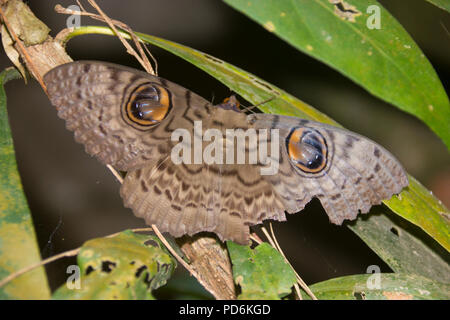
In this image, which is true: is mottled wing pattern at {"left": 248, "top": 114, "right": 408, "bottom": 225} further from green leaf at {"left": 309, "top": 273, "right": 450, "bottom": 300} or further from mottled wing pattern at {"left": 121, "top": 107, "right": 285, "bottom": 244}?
green leaf at {"left": 309, "top": 273, "right": 450, "bottom": 300}

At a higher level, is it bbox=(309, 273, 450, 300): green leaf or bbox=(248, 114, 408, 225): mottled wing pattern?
bbox=(248, 114, 408, 225): mottled wing pattern

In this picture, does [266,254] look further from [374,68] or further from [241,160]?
[374,68]

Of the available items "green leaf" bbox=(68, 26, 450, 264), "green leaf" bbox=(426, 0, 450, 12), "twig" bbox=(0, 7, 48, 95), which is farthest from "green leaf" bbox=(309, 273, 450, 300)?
"twig" bbox=(0, 7, 48, 95)

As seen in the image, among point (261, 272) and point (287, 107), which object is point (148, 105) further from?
point (261, 272)

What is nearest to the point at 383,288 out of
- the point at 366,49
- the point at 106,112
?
the point at 366,49

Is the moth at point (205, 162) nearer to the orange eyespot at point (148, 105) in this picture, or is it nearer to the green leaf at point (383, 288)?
the orange eyespot at point (148, 105)

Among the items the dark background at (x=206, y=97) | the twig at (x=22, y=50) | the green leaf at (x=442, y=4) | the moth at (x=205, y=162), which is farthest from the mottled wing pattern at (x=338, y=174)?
the dark background at (x=206, y=97)
